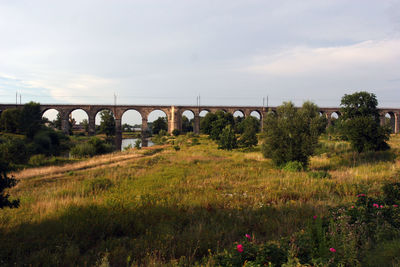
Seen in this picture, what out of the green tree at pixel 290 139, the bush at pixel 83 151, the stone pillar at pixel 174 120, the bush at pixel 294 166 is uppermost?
the stone pillar at pixel 174 120

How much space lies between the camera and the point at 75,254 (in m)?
3.46

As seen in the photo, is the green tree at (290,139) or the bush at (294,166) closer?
the bush at (294,166)

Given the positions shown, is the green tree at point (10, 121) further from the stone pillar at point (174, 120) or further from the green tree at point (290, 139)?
the green tree at point (290, 139)

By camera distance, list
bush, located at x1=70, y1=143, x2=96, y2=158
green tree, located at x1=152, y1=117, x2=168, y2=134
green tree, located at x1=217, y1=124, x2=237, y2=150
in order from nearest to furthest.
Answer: bush, located at x1=70, y1=143, x2=96, y2=158
green tree, located at x1=217, y1=124, x2=237, y2=150
green tree, located at x1=152, y1=117, x2=168, y2=134

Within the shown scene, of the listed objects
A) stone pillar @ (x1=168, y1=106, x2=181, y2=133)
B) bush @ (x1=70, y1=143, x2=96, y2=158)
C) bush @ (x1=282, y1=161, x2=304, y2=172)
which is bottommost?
bush @ (x1=70, y1=143, x2=96, y2=158)

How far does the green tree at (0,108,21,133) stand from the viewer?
40603mm

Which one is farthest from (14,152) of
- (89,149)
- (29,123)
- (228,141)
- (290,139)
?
(29,123)

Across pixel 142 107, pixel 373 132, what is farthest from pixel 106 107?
pixel 373 132

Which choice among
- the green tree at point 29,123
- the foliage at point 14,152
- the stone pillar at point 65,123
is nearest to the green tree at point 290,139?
the foliage at point 14,152

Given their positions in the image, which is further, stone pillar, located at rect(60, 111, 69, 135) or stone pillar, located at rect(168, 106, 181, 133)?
stone pillar, located at rect(168, 106, 181, 133)

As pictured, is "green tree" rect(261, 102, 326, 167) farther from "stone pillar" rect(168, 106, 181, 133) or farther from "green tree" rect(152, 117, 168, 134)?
"green tree" rect(152, 117, 168, 134)

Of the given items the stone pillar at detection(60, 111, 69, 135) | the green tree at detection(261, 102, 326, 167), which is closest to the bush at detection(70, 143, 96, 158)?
the green tree at detection(261, 102, 326, 167)

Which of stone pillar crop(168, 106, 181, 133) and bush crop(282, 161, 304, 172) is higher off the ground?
stone pillar crop(168, 106, 181, 133)

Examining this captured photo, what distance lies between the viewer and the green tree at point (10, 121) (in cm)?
4060
